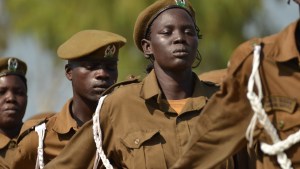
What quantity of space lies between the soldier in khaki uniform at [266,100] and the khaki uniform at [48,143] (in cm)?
305

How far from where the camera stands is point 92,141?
8523 millimetres

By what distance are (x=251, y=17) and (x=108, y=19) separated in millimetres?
2614

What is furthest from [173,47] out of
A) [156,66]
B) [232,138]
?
[232,138]

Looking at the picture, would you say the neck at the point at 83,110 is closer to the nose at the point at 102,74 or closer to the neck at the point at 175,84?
the nose at the point at 102,74

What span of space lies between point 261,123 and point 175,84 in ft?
5.82

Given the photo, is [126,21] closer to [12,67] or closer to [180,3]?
[12,67]

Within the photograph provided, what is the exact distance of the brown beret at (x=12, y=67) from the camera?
39.3ft

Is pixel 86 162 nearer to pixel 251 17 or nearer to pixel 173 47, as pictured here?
pixel 173 47

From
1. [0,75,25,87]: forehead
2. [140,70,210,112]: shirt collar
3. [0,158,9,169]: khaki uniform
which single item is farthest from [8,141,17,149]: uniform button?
[140,70,210,112]: shirt collar

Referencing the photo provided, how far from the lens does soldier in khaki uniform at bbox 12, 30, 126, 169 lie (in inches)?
390

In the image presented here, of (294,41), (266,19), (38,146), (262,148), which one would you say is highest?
(294,41)

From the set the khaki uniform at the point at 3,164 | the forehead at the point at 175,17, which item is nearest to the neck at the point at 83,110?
the khaki uniform at the point at 3,164

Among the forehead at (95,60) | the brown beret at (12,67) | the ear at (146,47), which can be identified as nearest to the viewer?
the ear at (146,47)

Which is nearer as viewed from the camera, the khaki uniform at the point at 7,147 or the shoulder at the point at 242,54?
the shoulder at the point at 242,54
